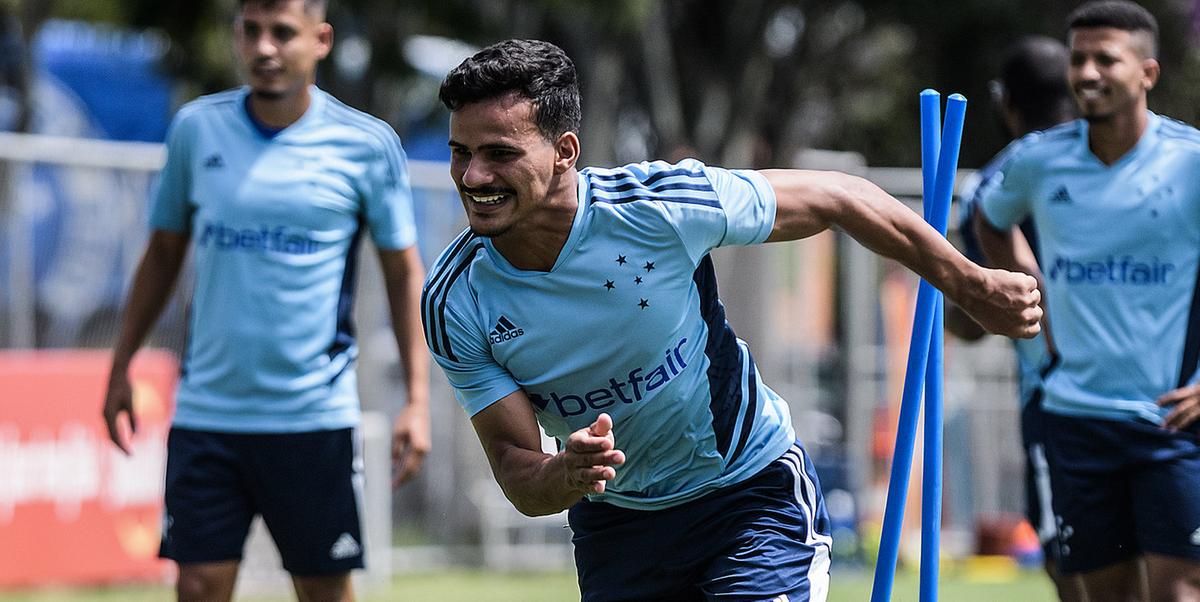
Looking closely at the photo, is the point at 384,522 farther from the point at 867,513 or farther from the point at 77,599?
the point at 867,513

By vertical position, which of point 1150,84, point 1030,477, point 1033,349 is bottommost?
point 1030,477

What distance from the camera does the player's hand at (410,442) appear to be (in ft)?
20.7

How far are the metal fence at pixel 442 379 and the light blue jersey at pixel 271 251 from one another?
5.81 m

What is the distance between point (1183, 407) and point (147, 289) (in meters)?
3.58

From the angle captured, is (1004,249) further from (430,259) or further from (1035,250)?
(430,259)

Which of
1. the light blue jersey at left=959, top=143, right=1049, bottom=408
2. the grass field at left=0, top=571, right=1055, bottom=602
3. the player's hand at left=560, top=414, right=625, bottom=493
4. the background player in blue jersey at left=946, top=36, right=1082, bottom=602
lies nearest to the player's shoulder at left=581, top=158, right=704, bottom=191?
the player's hand at left=560, top=414, right=625, bottom=493

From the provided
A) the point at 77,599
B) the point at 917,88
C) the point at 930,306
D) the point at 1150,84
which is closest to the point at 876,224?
the point at 930,306

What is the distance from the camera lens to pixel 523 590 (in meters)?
11.9

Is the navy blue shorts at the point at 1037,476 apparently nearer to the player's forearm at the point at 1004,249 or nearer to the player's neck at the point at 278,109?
the player's forearm at the point at 1004,249

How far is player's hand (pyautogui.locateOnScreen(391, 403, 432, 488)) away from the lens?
6.30m

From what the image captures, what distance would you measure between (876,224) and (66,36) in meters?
25.0

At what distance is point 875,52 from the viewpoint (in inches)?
1004

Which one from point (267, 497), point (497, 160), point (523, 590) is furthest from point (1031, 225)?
point (523, 590)

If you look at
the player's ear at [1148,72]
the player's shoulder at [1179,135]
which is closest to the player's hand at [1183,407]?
the player's shoulder at [1179,135]
